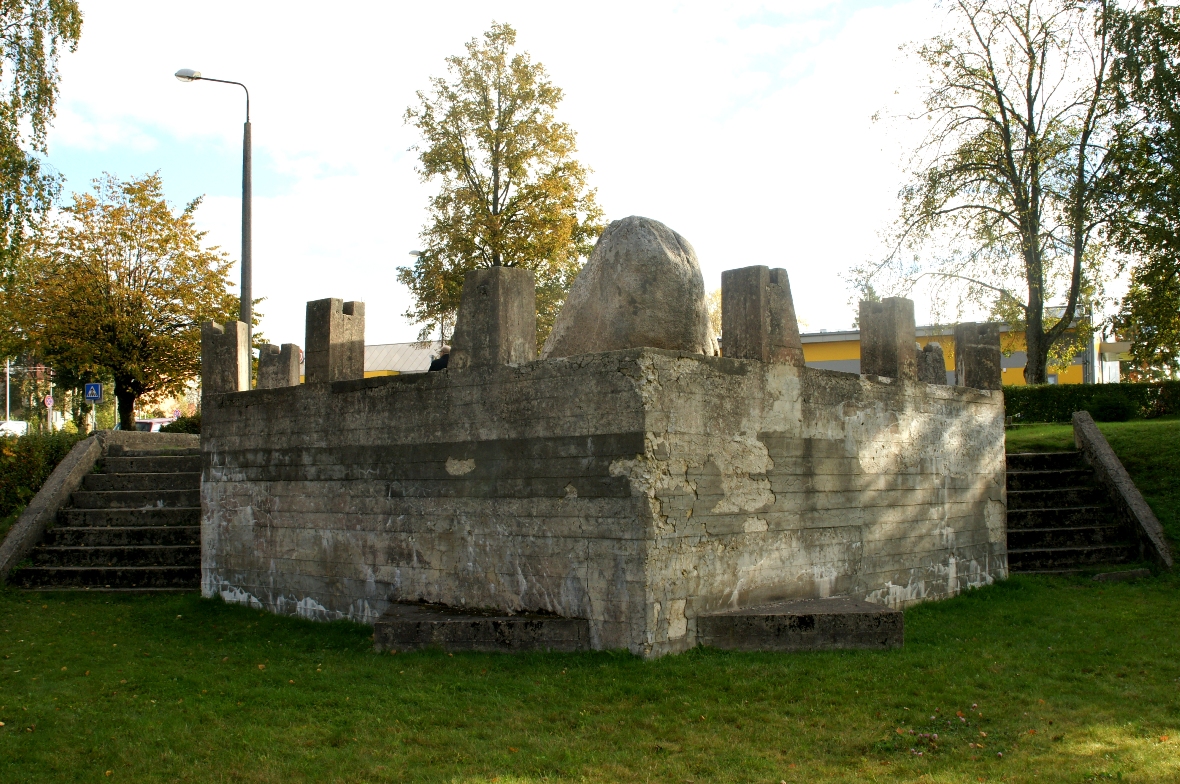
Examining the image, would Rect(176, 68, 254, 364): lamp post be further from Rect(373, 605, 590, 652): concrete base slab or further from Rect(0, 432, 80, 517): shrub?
Rect(373, 605, 590, 652): concrete base slab

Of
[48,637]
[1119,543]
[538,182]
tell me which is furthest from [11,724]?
[538,182]

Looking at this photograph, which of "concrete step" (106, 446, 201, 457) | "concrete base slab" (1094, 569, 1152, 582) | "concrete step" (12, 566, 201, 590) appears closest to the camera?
"concrete base slab" (1094, 569, 1152, 582)

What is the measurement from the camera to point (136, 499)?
1333 cm

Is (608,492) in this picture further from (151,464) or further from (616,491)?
(151,464)

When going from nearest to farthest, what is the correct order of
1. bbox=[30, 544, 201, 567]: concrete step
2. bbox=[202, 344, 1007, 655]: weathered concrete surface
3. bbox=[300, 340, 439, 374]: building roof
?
bbox=[202, 344, 1007, 655]: weathered concrete surface
bbox=[30, 544, 201, 567]: concrete step
bbox=[300, 340, 439, 374]: building roof

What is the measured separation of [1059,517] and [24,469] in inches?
603

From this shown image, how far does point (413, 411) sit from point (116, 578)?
5.71 m

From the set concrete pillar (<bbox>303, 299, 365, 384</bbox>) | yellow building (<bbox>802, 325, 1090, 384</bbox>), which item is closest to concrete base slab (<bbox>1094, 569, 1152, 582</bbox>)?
concrete pillar (<bbox>303, 299, 365, 384</bbox>)

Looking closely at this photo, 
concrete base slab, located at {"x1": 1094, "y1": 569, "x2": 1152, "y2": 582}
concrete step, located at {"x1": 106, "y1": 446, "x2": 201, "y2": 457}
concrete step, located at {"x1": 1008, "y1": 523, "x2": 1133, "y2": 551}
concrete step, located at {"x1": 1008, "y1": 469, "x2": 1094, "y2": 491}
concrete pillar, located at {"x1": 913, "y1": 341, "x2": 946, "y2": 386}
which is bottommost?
concrete base slab, located at {"x1": 1094, "y1": 569, "x2": 1152, "y2": 582}

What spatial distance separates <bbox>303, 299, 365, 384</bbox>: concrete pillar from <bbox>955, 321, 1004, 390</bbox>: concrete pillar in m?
7.09

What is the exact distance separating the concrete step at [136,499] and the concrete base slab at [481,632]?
6.53 m

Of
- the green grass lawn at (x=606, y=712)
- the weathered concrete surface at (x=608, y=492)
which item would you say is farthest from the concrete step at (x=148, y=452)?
the green grass lawn at (x=606, y=712)

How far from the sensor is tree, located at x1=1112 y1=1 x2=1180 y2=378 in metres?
13.9

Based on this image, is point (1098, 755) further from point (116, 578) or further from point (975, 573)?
point (116, 578)
